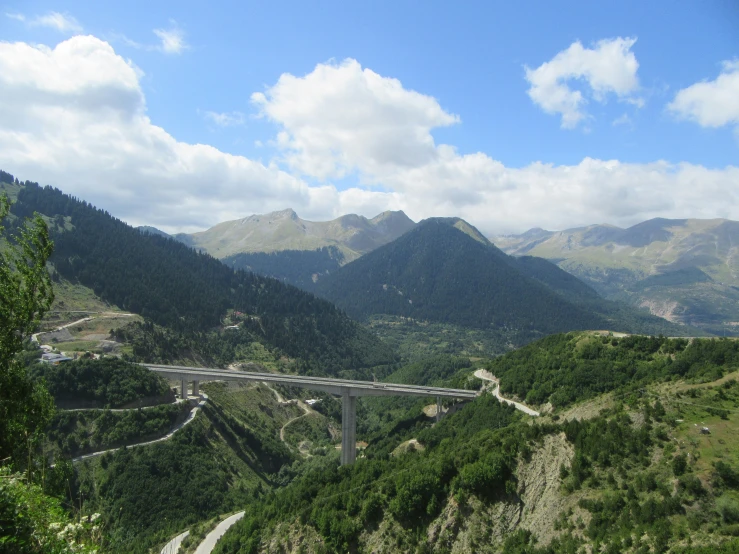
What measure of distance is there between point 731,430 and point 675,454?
4930 millimetres

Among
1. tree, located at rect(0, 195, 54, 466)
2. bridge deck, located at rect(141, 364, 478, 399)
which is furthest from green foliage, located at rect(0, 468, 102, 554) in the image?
bridge deck, located at rect(141, 364, 478, 399)

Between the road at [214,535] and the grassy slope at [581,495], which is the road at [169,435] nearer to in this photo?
the road at [214,535]

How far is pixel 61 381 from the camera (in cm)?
7781

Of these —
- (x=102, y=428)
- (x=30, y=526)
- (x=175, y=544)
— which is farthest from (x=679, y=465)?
(x=102, y=428)

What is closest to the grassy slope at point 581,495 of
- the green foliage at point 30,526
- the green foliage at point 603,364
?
the green foliage at point 603,364

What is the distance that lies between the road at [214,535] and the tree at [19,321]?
39206 mm

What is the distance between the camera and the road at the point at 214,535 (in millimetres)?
50844

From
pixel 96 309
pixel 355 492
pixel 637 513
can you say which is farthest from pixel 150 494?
pixel 96 309

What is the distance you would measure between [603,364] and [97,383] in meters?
81.5

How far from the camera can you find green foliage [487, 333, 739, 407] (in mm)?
57562

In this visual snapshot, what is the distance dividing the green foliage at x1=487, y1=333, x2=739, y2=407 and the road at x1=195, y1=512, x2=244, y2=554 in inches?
1687

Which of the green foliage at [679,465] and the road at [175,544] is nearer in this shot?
the green foliage at [679,465]

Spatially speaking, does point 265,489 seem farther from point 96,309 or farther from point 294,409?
point 96,309

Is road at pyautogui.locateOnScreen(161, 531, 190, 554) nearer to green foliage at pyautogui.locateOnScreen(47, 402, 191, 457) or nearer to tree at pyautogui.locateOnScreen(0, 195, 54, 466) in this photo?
green foliage at pyautogui.locateOnScreen(47, 402, 191, 457)
